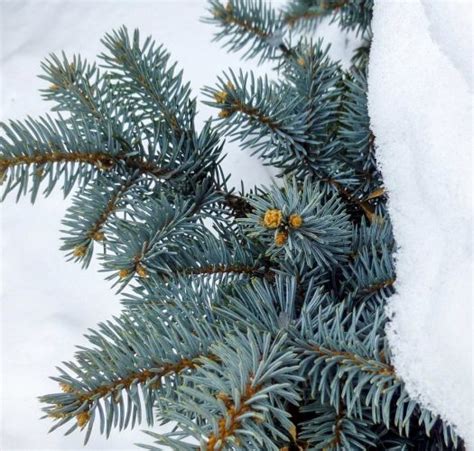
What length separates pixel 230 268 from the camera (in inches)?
17.5

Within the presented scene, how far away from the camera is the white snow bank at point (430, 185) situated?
0.30 m

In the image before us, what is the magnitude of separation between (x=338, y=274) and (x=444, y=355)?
151 mm

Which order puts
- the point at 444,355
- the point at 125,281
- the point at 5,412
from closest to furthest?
1. the point at 444,355
2. the point at 125,281
3. the point at 5,412

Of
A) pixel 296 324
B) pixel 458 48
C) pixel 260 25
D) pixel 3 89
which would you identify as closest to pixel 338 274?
pixel 296 324

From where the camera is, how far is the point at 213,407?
1.05ft

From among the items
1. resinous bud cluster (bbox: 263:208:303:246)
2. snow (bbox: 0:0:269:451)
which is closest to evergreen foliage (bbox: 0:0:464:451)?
resinous bud cluster (bbox: 263:208:303:246)

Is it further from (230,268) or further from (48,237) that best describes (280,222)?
(48,237)

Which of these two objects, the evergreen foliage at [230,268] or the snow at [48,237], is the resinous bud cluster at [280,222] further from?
the snow at [48,237]

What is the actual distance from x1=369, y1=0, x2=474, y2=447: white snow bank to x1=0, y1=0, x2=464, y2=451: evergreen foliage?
0.02 meters

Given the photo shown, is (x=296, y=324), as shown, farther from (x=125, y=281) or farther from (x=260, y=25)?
(x=260, y=25)

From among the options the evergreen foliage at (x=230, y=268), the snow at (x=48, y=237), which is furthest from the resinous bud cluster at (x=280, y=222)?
the snow at (x=48, y=237)

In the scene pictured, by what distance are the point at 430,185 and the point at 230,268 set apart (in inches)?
6.6

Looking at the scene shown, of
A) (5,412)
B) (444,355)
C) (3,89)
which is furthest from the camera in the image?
(3,89)

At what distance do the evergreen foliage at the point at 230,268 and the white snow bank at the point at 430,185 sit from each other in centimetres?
2
